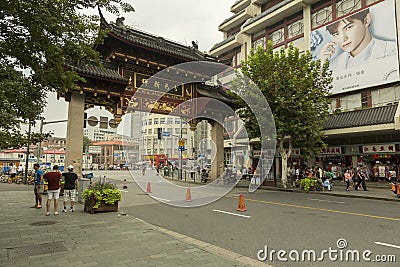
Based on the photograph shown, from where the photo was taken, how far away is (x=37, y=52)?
656 centimetres

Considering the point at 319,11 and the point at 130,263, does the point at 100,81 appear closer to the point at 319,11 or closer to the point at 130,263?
the point at 130,263

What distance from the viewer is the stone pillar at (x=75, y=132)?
16172 mm

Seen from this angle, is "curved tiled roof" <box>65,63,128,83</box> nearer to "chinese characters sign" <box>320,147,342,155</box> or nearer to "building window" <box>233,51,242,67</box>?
"chinese characters sign" <box>320,147,342,155</box>

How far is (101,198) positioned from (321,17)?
104 feet

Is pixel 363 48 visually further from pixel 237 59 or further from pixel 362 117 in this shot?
pixel 237 59

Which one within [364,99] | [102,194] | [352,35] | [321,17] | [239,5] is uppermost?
[239,5]

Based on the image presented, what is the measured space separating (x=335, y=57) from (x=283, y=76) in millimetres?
11797

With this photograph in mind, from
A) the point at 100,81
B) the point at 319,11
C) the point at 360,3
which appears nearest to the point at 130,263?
the point at 100,81

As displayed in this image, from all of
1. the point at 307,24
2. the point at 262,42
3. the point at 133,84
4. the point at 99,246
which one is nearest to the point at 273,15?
the point at 262,42

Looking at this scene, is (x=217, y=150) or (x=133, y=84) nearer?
(x=133, y=84)

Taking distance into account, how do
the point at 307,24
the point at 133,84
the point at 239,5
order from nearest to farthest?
the point at 133,84
the point at 307,24
the point at 239,5

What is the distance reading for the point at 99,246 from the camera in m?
6.11

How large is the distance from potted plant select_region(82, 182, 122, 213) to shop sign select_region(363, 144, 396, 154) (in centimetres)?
2183

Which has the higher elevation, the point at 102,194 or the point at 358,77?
the point at 358,77
